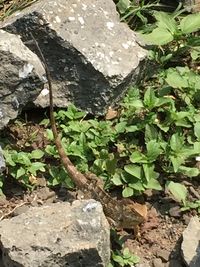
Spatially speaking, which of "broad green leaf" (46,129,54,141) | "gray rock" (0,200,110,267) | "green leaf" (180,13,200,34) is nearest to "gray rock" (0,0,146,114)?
"broad green leaf" (46,129,54,141)

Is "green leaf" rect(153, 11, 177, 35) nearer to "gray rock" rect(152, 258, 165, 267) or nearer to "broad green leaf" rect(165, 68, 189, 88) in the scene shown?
"broad green leaf" rect(165, 68, 189, 88)

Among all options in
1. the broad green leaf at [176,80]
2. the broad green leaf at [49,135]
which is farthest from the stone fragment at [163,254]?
the broad green leaf at [176,80]

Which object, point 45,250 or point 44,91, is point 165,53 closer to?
point 44,91

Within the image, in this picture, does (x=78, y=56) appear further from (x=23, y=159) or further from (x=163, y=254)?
(x=163, y=254)

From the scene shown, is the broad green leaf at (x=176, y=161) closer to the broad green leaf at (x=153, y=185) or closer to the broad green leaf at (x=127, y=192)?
the broad green leaf at (x=153, y=185)

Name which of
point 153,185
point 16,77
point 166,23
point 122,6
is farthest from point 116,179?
point 122,6

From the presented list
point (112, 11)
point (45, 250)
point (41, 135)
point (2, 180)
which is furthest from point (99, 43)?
point (45, 250)
